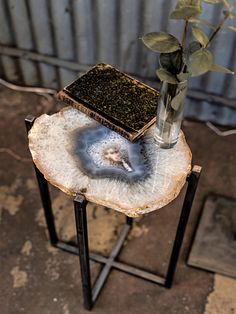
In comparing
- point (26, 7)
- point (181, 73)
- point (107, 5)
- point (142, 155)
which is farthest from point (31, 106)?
point (181, 73)

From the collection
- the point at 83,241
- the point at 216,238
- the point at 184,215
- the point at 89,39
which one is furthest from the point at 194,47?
the point at 89,39

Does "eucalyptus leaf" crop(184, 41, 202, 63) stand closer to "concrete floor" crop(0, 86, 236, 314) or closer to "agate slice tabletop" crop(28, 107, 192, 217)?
"agate slice tabletop" crop(28, 107, 192, 217)

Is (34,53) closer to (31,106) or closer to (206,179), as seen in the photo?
(31,106)

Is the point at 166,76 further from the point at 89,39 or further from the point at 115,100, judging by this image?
the point at 89,39

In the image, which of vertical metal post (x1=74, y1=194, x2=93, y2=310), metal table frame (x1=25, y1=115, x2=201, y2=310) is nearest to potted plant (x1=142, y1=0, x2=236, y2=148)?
metal table frame (x1=25, y1=115, x2=201, y2=310)

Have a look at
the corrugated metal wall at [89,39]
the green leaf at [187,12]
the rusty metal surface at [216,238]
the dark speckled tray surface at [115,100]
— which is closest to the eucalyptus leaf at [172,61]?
the green leaf at [187,12]

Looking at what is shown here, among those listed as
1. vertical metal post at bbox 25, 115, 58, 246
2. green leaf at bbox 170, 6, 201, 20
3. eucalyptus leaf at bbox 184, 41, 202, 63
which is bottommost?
vertical metal post at bbox 25, 115, 58, 246
